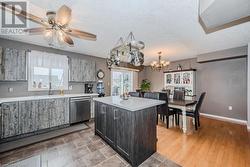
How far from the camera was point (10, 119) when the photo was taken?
8.74 ft

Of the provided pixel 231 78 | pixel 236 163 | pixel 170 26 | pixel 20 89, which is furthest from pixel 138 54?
pixel 231 78

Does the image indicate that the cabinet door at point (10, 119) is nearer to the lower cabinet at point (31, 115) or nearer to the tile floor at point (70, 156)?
the lower cabinet at point (31, 115)

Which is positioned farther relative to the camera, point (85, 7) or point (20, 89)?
point (20, 89)

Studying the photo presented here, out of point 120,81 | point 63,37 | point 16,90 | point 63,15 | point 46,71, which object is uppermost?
point 63,15

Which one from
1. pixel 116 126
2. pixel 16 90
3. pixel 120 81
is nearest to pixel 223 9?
pixel 116 126

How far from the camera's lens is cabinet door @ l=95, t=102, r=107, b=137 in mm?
2539

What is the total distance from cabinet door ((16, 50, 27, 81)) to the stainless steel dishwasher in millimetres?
1382

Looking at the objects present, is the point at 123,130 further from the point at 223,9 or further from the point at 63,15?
the point at 223,9

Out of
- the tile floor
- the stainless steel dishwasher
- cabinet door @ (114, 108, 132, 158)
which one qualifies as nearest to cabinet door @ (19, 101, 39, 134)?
the tile floor

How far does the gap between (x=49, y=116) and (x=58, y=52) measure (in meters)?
2.11

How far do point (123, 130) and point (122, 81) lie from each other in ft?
14.2

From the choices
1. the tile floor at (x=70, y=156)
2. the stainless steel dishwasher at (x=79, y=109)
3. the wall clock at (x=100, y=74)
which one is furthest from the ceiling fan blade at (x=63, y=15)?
the wall clock at (x=100, y=74)

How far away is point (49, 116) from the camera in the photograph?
3.22 m

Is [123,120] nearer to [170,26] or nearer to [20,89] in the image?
[170,26]
